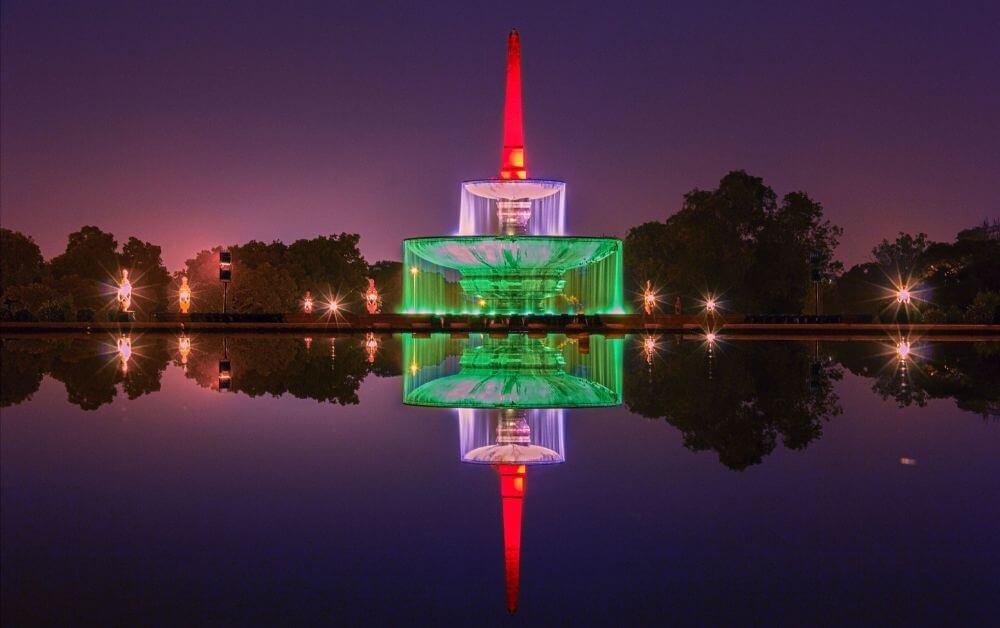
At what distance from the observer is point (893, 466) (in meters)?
9.45

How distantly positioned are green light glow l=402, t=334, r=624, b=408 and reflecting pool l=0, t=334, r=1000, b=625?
150mm

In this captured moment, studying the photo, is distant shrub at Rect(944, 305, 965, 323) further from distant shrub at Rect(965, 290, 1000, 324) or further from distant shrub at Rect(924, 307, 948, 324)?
distant shrub at Rect(965, 290, 1000, 324)

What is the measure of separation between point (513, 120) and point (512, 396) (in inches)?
1530

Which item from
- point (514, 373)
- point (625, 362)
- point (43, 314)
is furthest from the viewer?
point (43, 314)

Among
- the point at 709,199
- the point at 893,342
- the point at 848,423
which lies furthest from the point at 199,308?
the point at 848,423

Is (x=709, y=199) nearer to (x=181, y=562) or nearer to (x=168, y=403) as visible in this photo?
(x=168, y=403)

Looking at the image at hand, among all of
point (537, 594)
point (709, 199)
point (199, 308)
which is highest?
point (709, 199)

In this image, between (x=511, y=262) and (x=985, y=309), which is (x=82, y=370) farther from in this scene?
(x=985, y=309)

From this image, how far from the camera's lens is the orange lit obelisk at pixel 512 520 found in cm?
569

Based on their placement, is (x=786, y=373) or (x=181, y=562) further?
(x=786, y=373)

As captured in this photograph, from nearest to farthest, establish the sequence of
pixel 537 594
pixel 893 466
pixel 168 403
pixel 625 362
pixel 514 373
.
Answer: pixel 537 594 < pixel 893 466 < pixel 168 403 < pixel 514 373 < pixel 625 362

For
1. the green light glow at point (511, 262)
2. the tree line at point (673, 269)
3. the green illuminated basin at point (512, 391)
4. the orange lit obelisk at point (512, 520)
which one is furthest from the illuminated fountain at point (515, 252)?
the orange lit obelisk at point (512, 520)

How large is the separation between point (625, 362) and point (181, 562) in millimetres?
17589

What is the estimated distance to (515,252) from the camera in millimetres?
42625
